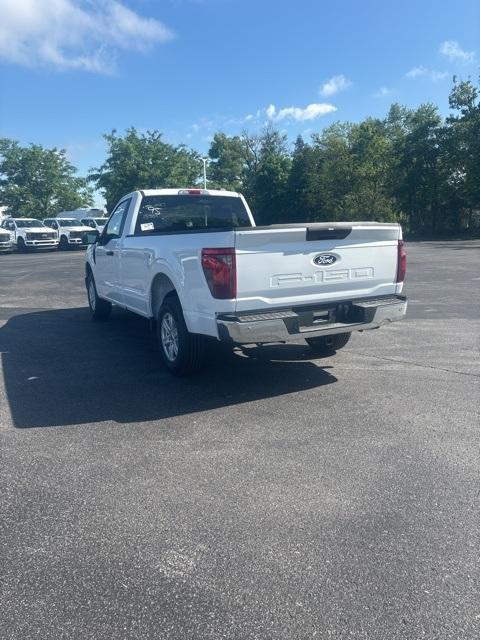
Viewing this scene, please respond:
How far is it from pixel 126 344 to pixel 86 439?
3619mm

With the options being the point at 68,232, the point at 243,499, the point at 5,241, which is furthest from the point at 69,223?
the point at 243,499

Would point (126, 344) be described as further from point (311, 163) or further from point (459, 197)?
point (311, 163)

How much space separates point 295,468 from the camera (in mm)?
3996

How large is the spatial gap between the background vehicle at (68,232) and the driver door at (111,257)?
2610cm

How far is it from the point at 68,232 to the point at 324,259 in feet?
104

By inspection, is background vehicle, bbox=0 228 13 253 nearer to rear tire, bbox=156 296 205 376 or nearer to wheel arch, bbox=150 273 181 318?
wheel arch, bbox=150 273 181 318

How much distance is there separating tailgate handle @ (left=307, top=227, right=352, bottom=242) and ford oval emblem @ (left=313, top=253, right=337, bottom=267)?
0.16m

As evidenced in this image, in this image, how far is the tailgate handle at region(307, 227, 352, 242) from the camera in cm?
539

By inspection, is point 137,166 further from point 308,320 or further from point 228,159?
point 308,320


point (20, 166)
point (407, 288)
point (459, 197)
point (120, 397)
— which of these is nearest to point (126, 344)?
point (120, 397)

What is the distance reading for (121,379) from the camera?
6246 millimetres

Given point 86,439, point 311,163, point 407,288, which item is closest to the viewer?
point 86,439

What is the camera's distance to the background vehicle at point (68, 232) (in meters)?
34.8

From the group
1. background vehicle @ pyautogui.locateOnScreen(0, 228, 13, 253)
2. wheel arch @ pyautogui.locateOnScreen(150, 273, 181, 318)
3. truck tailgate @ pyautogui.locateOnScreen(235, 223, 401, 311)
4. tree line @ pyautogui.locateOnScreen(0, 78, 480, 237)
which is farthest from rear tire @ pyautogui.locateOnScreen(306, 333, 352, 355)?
tree line @ pyautogui.locateOnScreen(0, 78, 480, 237)
